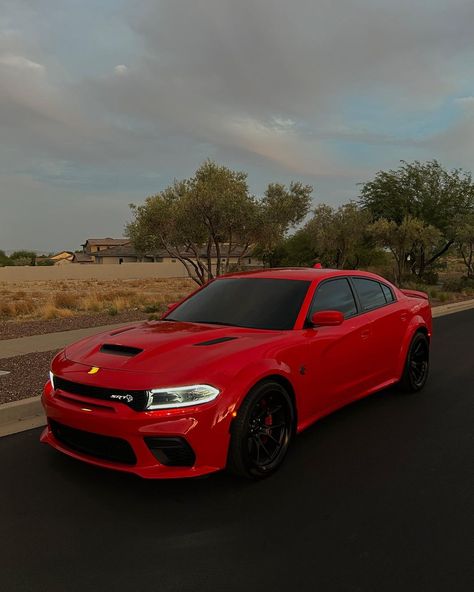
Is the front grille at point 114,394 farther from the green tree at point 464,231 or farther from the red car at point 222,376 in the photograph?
the green tree at point 464,231

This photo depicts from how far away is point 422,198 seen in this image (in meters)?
32.0

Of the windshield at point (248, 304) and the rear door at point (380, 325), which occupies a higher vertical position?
the windshield at point (248, 304)

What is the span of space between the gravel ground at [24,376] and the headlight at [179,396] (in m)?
3.14

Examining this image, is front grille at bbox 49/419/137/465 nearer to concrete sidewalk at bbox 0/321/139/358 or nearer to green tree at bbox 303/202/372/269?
concrete sidewalk at bbox 0/321/139/358

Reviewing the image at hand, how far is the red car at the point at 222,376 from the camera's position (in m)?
3.37

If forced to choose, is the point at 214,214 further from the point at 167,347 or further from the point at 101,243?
the point at 101,243

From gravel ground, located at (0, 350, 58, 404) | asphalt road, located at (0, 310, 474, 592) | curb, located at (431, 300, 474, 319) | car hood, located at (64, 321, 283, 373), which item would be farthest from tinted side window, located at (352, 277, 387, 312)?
curb, located at (431, 300, 474, 319)

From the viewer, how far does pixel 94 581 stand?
268 cm

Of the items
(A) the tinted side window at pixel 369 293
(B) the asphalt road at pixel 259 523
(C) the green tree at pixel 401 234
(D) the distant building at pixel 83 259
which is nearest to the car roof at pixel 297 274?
(A) the tinted side window at pixel 369 293

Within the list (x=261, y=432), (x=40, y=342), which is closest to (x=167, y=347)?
(x=261, y=432)

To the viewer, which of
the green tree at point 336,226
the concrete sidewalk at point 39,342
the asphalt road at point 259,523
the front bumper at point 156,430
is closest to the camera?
the asphalt road at point 259,523

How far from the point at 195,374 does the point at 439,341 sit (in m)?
8.22

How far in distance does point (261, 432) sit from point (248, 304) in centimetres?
131

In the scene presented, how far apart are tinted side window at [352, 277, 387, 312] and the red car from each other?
4 cm
